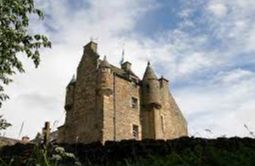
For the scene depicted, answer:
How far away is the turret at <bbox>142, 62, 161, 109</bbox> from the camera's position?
41844mm

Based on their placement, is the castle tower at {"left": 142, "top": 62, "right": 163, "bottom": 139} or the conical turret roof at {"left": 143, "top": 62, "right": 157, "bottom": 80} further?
the conical turret roof at {"left": 143, "top": 62, "right": 157, "bottom": 80}

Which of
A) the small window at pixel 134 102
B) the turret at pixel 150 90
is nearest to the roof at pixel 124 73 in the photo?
the turret at pixel 150 90

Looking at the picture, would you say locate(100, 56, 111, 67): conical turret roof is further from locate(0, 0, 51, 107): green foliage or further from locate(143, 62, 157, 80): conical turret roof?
locate(0, 0, 51, 107): green foliage

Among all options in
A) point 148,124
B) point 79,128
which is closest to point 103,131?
point 79,128

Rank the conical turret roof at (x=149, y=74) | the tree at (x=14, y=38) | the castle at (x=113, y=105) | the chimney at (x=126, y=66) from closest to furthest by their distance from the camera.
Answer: the tree at (x=14, y=38), the castle at (x=113, y=105), the conical turret roof at (x=149, y=74), the chimney at (x=126, y=66)

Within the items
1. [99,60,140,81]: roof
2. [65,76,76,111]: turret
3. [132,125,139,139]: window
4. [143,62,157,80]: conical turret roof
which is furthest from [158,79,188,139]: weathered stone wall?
[65,76,76,111]: turret

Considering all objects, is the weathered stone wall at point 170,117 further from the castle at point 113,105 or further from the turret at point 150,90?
the turret at point 150,90

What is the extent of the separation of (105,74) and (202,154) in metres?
34.3

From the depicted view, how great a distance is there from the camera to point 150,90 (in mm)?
42812

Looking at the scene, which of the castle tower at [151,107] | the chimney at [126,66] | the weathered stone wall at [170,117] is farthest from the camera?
the chimney at [126,66]

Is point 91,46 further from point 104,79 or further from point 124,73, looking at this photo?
point 104,79

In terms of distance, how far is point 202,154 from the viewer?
17.0 feet

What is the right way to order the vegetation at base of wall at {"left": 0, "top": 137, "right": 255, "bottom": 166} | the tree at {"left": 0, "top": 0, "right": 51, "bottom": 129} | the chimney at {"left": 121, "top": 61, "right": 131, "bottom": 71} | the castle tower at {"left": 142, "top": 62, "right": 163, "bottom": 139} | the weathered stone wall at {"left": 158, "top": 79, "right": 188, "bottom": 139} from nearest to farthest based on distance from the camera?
1. the vegetation at base of wall at {"left": 0, "top": 137, "right": 255, "bottom": 166}
2. the tree at {"left": 0, "top": 0, "right": 51, "bottom": 129}
3. the castle tower at {"left": 142, "top": 62, "right": 163, "bottom": 139}
4. the weathered stone wall at {"left": 158, "top": 79, "right": 188, "bottom": 139}
5. the chimney at {"left": 121, "top": 61, "right": 131, "bottom": 71}

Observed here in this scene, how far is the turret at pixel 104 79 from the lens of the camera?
38.4 metres
